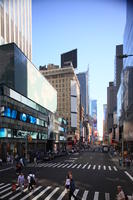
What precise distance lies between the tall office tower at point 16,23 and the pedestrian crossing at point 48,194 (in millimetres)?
70465

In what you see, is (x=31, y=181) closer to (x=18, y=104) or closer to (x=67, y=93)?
(x=18, y=104)

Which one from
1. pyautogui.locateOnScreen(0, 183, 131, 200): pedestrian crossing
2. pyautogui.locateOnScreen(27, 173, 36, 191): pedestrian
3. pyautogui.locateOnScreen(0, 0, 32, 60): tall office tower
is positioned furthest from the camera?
pyautogui.locateOnScreen(0, 0, 32, 60): tall office tower

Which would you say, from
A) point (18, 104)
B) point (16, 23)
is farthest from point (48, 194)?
point (16, 23)

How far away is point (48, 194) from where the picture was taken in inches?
752

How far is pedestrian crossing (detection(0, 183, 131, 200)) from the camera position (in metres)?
18.1

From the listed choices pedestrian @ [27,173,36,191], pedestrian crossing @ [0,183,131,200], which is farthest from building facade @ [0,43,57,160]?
pedestrian @ [27,173,36,191]

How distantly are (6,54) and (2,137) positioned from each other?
22.8m

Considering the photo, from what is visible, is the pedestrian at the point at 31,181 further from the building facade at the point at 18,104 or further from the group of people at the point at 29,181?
the building facade at the point at 18,104

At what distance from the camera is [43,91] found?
306ft

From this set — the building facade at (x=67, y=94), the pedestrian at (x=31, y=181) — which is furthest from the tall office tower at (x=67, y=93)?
the pedestrian at (x=31, y=181)

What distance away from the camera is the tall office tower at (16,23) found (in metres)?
85.8

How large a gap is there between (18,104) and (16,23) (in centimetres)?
5233

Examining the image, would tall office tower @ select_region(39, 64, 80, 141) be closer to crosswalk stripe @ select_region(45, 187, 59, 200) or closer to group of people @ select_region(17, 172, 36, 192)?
crosswalk stripe @ select_region(45, 187, 59, 200)

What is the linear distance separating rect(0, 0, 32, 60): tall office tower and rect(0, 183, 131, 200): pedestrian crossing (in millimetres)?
70465
